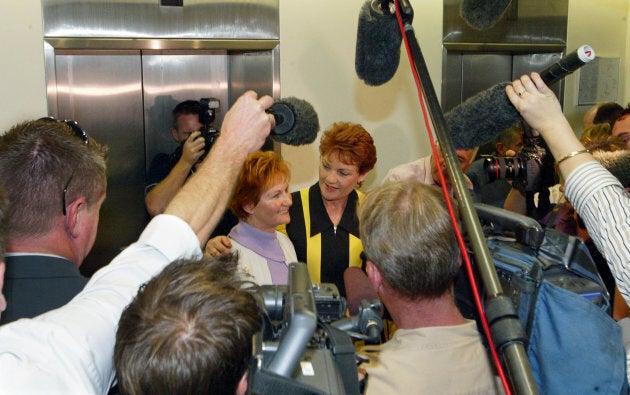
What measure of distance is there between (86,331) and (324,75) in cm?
336

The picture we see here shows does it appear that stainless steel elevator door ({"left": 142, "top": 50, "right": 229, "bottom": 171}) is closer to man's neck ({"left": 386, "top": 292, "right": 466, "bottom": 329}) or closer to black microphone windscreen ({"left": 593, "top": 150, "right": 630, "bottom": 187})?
black microphone windscreen ({"left": 593, "top": 150, "right": 630, "bottom": 187})

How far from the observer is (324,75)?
4387mm

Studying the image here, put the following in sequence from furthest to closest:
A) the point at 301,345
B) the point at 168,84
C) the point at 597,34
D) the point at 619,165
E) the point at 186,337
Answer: the point at 597,34, the point at 168,84, the point at 619,165, the point at 186,337, the point at 301,345

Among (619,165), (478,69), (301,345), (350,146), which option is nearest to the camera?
(301,345)

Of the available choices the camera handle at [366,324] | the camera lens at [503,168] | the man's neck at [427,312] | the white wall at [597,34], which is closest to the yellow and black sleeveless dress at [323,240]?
the camera lens at [503,168]

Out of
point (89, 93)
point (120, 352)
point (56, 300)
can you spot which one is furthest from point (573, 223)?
point (89, 93)

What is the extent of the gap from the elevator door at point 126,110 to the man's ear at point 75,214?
A: 2410mm

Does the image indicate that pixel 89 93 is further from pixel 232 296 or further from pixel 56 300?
pixel 232 296

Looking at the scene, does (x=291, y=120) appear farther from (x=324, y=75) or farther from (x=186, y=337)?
(x=324, y=75)

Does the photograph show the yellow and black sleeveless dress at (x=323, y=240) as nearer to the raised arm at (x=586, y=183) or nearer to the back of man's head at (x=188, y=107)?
the back of man's head at (x=188, y=107)

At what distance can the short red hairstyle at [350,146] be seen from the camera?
3.04m

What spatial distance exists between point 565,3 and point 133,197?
331cm

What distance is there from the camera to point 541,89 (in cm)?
142

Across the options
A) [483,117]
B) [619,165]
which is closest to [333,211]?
[619,165]
